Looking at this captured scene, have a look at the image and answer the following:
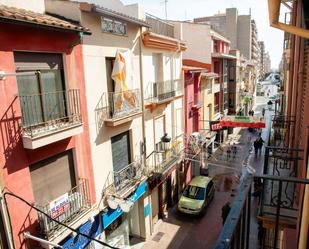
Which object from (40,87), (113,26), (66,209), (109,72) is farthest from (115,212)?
(113,26)

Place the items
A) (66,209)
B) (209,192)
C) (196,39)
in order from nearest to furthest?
(66,209)
(209,192)
(196,39)

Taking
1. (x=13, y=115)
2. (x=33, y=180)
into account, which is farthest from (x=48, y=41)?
(x=33, y=180)

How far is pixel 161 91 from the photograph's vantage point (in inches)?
604

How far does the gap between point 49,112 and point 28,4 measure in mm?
3219

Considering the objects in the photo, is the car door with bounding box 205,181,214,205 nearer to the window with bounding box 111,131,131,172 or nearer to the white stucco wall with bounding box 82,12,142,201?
the window with bounding box 111,131,131,172

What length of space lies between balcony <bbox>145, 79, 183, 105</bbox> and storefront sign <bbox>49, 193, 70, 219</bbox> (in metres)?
6.93

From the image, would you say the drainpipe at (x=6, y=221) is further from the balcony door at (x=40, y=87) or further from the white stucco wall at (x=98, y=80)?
the white stucco wall at (x=98, y=80)

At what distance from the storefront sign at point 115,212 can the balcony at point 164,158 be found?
3.42 feet

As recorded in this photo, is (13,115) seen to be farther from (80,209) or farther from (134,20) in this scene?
(134,20)

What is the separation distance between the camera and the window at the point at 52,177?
785 centimetres

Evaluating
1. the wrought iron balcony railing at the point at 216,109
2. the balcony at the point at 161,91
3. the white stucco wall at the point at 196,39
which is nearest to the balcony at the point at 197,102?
the white stucco wall at the point at 196,39

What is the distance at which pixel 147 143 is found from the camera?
568 inches

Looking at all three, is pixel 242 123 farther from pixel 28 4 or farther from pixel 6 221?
pixel 6 221

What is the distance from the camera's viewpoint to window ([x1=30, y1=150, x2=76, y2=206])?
25.8 ft
